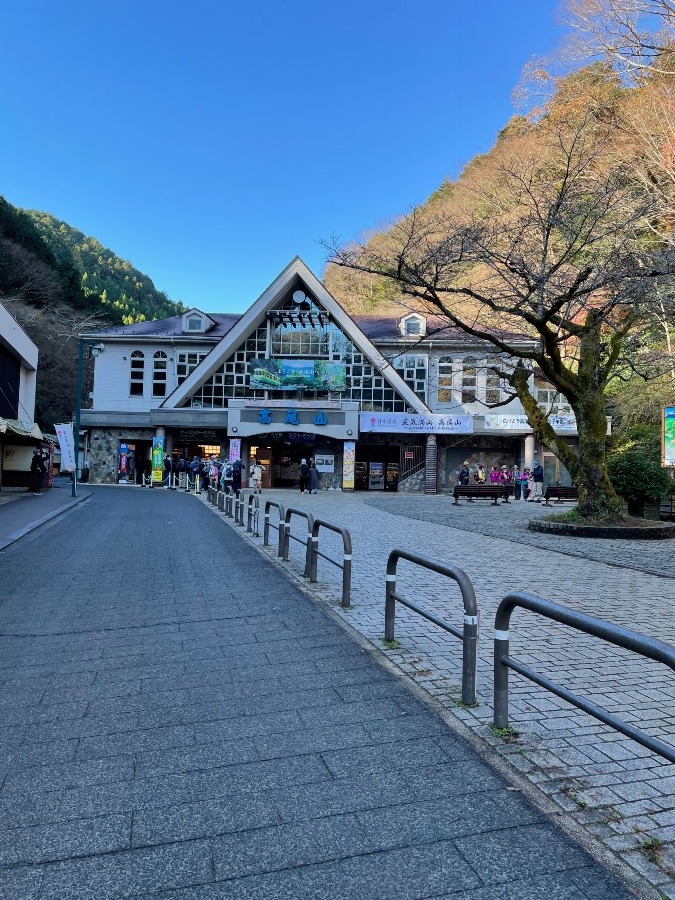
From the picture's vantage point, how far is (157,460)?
108ft

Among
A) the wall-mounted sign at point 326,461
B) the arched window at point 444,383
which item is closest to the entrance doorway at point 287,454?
the wall-mounted sign at point 326,461

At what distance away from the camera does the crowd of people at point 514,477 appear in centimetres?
3080

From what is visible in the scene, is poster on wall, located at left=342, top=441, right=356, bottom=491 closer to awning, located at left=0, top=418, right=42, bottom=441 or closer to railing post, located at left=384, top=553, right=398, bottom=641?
awning, located at left=0, top=418, right=42, bottom=441

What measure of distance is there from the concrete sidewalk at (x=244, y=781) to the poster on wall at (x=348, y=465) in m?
26.1

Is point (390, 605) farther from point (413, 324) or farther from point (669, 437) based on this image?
point (413, 324)

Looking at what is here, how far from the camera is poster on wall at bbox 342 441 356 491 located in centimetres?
3206

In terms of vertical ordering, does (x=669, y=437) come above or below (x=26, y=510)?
above

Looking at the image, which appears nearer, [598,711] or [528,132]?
[598,711]

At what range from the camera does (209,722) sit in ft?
12.0

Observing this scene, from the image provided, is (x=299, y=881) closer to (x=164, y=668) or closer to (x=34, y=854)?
(x=34, y=854)

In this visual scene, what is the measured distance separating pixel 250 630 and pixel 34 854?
132 inches

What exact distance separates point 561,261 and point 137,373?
90.9ft

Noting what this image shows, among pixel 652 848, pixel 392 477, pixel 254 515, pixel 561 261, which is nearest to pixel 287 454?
pixel 392 477

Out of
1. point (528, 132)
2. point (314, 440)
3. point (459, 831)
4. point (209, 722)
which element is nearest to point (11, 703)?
point (209, 722)
